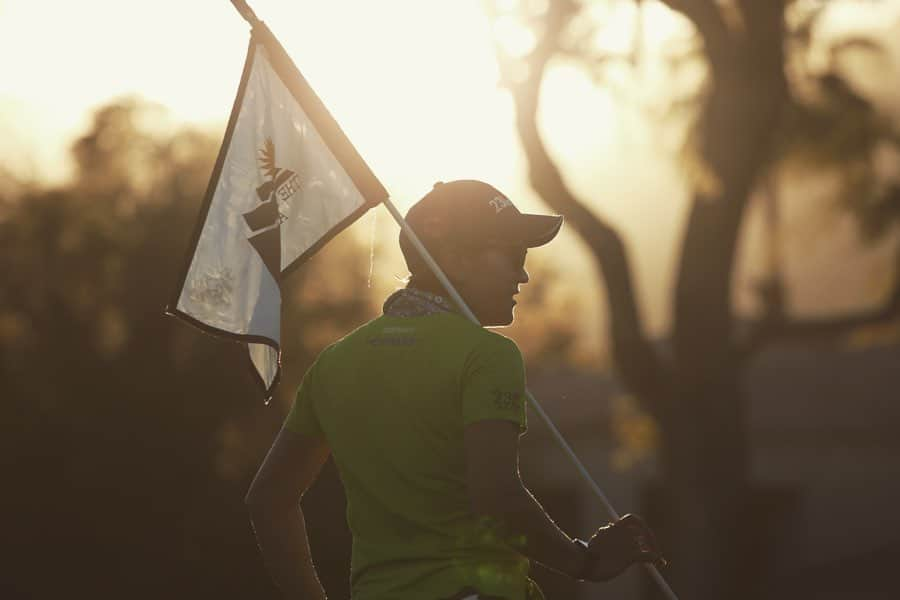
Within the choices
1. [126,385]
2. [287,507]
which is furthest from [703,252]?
[126,385]

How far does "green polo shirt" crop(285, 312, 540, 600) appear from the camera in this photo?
123 inches

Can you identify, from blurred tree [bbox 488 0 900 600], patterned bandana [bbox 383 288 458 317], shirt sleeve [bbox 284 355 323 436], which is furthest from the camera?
blurred tree [bbox 488 0 900 600]

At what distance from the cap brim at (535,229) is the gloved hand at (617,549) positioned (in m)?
0.61

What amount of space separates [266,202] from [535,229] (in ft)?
3.32

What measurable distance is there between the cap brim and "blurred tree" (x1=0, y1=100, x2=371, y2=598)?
18.5 metres

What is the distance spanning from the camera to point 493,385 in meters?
3.06

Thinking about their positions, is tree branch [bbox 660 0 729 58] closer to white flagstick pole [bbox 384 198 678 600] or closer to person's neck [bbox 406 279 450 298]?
white flagstick pole [bbox 384 198 678 600]

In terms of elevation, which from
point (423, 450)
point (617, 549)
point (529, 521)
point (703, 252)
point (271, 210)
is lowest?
point (703, 252)

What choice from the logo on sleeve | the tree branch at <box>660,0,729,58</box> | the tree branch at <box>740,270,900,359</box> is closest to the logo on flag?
the logo on sleeve

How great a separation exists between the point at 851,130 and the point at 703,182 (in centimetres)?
1307

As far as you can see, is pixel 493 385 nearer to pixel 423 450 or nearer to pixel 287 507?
pixel 423 450

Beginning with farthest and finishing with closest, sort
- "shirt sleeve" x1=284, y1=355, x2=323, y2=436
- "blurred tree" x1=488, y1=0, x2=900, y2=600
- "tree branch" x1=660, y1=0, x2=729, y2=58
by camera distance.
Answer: "blurred tree" x1=488, y1=0, x2=900, y2=600 → "tree branch" x1=660, y1=0, x2=729, y2=58 → "shirt sleeve" x1=284, y1=355, x2=323, y2=436

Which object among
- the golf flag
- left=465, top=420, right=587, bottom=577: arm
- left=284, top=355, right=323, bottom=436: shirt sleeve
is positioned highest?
the golf flag

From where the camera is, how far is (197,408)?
2814 centimetres
